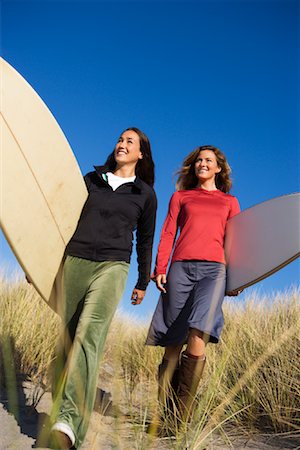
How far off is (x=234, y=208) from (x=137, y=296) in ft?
2.94

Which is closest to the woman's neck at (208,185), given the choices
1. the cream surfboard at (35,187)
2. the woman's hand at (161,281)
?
the woman's hand at (161,281)

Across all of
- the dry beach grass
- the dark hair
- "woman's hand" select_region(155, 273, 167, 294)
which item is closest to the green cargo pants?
the dry beach grass

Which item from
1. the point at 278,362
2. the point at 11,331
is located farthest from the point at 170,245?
the point at 11,331

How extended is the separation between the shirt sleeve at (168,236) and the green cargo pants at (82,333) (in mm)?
459

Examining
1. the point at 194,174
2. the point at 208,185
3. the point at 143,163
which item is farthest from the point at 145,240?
the point at 194,174

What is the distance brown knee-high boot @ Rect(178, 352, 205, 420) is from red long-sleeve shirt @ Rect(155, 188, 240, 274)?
59 centimetres

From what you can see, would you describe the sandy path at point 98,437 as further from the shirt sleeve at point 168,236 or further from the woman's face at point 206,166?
the woman's face at point 206,166

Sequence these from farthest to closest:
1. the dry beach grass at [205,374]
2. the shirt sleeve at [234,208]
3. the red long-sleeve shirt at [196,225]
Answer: the shirt sleeve at [234,208], the red long-sleeve shirt at [196,225], the dry beach grass at [205,374]

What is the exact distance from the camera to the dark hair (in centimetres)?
314

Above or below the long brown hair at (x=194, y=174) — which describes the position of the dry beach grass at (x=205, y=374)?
below

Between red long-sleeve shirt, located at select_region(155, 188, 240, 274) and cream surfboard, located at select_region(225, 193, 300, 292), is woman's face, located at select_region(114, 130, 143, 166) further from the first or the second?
cream surfboard, located at select_region(225, 193, 300, 292)

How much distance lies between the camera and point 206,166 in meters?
3.30

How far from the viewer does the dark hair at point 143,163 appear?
3.14 m

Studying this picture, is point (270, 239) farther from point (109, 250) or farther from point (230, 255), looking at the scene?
point (109, 250)
